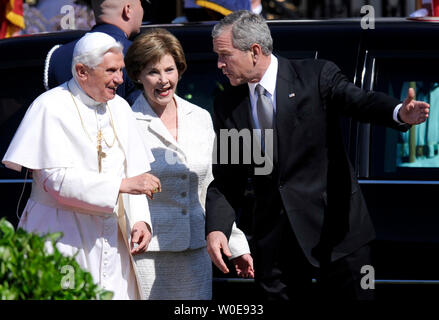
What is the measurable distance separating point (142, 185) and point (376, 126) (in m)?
1.56

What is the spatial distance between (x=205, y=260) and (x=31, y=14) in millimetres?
6126

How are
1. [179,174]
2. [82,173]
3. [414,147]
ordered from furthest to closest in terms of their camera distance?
[414,147] < [179,174] < [82,173]

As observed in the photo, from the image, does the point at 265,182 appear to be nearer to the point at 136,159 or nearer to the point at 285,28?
the point at 136,159

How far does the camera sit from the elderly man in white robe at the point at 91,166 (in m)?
4.31

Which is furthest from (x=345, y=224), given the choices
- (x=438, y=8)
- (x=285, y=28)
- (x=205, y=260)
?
(x=438, y=8)

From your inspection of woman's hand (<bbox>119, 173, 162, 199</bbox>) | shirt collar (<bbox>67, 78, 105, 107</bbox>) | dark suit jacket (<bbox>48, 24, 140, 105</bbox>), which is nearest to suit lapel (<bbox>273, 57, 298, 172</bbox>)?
woman's hand (<bbox>119, 173, 162, 199</bbox>)

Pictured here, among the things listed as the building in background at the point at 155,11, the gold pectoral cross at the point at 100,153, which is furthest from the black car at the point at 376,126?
the gold pectoral cross at the point at 100,153

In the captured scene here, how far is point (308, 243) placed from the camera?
4438 millimetres

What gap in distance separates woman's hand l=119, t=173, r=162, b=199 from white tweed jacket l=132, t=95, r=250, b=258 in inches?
29.9

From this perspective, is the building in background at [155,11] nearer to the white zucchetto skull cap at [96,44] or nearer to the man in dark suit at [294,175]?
the man in dark suit at [294,175]

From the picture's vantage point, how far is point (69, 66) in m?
5.29

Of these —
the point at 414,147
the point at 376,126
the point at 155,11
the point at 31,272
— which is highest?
the point at 155,11

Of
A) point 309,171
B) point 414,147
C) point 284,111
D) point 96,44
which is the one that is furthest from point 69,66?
point 414,147

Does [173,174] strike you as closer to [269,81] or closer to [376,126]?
[269,81]
